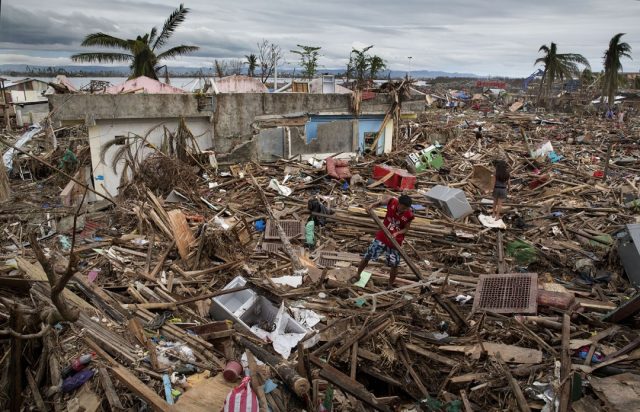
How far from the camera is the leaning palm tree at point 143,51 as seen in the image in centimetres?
1880

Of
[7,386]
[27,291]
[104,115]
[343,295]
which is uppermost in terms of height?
[104,115]

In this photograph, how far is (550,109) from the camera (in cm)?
3653

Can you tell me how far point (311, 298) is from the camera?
6.61m

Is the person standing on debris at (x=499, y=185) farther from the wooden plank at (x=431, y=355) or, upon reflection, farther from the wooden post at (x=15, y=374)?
the wooden post at (x=15, y=374)

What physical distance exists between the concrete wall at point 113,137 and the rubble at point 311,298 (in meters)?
0.81

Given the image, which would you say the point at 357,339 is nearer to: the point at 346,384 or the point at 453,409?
the point at 346,384

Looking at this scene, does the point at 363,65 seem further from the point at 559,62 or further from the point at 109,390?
the point at 109,390

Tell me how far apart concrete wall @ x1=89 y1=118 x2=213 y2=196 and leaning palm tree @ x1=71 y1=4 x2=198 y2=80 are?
23.0 ft

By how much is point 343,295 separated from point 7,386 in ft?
14.6

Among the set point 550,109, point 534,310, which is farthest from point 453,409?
point 550,109

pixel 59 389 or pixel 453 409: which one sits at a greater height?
pixel 59 389

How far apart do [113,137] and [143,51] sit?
821cm

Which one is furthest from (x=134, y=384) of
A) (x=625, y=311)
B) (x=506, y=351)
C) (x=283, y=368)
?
(x=625, y=311)

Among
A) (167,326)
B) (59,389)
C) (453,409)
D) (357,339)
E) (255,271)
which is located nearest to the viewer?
(59,389)
